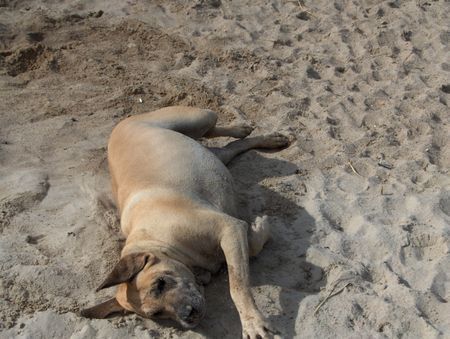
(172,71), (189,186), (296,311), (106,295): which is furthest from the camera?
(172,71)

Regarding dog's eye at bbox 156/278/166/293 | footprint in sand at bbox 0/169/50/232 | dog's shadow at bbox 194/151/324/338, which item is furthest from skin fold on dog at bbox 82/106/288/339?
footprint in sand at bbox 0/169/50/232

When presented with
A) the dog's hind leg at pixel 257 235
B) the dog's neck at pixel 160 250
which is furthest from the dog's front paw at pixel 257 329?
the dog's hind leg at pixel 257 235

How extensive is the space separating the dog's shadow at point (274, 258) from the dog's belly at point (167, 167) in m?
0.31

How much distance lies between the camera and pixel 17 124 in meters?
6.91

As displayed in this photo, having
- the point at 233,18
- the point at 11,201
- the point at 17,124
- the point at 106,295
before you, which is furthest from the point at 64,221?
the point at 233,18

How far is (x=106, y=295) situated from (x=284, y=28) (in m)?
4.01

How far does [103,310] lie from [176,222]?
2.31 ft

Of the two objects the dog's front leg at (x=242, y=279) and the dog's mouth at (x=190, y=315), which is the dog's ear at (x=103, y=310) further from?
the dog's front leg at (x=242, y=279)

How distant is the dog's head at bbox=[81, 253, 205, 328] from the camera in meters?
4.39

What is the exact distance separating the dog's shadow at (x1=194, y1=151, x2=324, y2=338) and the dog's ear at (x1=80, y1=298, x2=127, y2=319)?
491mm

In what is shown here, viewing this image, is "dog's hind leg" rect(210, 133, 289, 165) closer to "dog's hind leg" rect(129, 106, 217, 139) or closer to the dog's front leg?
"dog's hind leg" rect(129, 106, 217, 139)

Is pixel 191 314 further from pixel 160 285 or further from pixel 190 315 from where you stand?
pixel 160 285

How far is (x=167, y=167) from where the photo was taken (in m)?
5.42

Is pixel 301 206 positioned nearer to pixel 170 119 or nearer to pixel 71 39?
pixel 170 119
